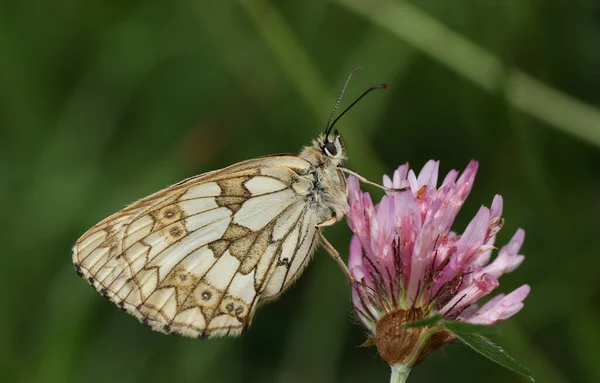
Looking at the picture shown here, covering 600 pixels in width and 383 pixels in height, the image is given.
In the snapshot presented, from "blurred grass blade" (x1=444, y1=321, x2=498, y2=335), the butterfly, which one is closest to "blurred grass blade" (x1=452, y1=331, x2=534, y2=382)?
"blurred grass blade" (x1=444, y1=321, x2=498, y2=335)

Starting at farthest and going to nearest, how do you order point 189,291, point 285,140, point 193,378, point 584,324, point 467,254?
point 285,140 < point 193,378 < point 584,324 < point 189,291 < point 467,254

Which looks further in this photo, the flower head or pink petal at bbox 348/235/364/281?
pink petal at bbox 348/235/364/281

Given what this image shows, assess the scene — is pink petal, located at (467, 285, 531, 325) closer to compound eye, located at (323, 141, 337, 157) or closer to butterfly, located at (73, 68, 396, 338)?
butterfly, located at (73, 68, 396, 338)

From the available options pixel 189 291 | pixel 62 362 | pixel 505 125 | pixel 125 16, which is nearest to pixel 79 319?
pixel 62 362

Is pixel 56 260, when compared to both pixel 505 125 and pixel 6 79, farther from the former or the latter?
pixel 505 125

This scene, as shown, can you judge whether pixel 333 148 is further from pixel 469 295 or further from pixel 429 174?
pixel 469 295

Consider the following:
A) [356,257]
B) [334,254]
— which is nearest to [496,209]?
[356,257]

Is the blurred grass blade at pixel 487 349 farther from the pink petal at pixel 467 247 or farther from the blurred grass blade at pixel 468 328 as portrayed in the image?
the pink petal at pixel 467 247
